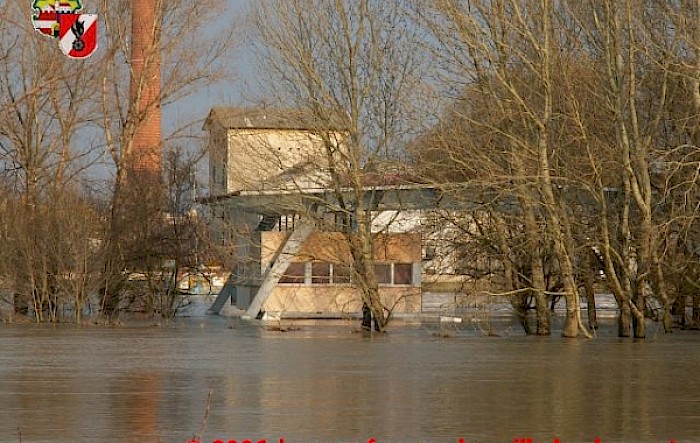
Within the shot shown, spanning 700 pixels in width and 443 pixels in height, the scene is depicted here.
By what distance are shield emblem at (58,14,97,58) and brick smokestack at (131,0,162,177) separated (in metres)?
1.50

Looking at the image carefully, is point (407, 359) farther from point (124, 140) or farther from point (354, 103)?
point (124, 140)

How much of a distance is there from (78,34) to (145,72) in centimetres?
276

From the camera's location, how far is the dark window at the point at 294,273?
41344 mm

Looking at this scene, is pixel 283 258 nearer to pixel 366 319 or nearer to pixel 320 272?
pixel 320 272

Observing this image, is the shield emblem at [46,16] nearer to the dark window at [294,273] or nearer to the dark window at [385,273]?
the dark window at [294,273]

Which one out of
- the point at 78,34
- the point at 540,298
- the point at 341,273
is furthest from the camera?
the point at 78,34

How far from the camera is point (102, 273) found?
39.5m

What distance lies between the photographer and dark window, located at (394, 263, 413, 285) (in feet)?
134

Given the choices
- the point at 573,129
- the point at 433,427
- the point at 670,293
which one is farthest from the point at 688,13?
the point at 433,427

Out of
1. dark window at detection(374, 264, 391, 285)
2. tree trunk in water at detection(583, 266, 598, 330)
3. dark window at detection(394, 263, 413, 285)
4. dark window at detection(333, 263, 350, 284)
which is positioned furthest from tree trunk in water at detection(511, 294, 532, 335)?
dark window at detection(374, 264, 391, 285)

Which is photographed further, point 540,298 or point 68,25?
point 68,25

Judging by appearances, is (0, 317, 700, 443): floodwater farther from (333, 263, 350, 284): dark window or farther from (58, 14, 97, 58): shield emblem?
(58, 14, 97, 58): shield emblem

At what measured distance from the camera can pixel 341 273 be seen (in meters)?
38.5

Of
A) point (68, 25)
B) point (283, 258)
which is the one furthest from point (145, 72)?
point (283, 258)
